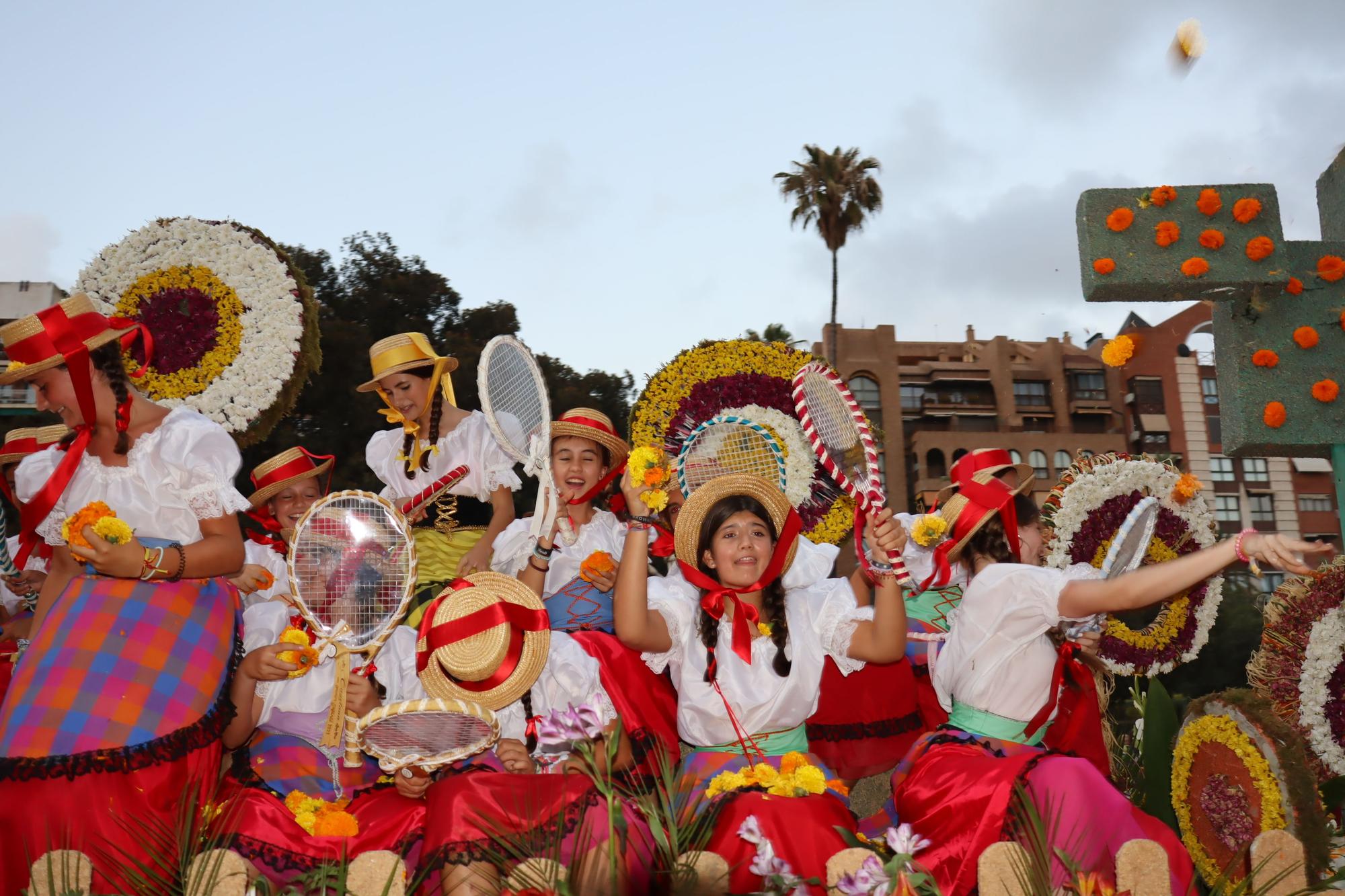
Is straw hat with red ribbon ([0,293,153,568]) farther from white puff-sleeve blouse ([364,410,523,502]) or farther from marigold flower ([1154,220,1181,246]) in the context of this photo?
marigold flower ([1154,220,1181,246])

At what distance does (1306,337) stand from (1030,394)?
44.0 meters

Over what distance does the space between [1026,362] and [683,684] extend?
1894 inches

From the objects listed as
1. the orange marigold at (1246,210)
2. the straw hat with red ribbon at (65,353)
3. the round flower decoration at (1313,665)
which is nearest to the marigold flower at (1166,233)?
the orange marigold at (1246,210)

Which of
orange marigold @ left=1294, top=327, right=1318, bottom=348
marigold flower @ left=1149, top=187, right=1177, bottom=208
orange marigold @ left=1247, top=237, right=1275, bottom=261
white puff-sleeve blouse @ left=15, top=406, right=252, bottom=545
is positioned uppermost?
marigold flower @ left=1149, top=187, right=1177, bottom=208

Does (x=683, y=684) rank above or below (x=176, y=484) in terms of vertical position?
below

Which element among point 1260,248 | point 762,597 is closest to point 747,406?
point 762,597

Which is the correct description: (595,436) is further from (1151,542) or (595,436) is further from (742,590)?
(1151,542)

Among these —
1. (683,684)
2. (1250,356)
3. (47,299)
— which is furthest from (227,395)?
(47,299)

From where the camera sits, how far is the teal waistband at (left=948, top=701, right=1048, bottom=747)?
4.59m

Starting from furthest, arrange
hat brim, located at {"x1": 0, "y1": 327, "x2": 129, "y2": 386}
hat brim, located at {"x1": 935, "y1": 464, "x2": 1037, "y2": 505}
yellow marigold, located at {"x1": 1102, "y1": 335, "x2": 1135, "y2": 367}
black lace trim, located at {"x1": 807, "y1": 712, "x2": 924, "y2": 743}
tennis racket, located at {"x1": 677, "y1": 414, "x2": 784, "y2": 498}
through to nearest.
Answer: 1. yellow marigold, located at {"x1": 1102, "y1": 335, "x2": 1135, "y2": 367}
2. black lace trim, located at {"x1": 807, "y1": 712, "x2": 924, "y2": 743}
3. tennis racket, located at {"x1": 677, "y1": 414, "x2": 784, "y2": 498}
4. hat brim, located at {"x1": 935, "y1": 464, "x2": 1037, "y2": 505}
5. hat brim, located at {"x1": 0, "y1": 327, "x2": 129, "y2": 386}

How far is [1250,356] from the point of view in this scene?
23.7 ft

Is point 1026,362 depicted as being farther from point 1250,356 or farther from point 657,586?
point 657,586

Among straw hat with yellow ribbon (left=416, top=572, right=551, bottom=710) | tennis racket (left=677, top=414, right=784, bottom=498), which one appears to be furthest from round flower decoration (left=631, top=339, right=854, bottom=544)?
straw hat with yellow ribbon (left=416, top=572, right=551, bottom=710)

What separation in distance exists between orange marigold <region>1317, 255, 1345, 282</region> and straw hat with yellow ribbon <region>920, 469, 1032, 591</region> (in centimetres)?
347
